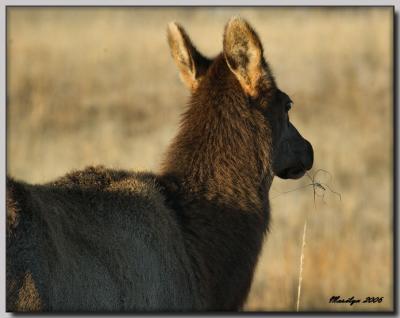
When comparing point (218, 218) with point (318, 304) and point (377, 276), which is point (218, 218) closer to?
point (318, 304)

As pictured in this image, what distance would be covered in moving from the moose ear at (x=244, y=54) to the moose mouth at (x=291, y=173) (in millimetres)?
795

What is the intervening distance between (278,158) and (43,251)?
255 cm

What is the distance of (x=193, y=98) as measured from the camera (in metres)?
6.36

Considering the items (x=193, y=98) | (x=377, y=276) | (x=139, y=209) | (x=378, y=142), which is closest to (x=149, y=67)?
(x=378, y=142)

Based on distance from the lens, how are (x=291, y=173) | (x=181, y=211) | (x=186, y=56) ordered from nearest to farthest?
(x=181, y=211) → (x=186, y=56) → (x=291, y=173)

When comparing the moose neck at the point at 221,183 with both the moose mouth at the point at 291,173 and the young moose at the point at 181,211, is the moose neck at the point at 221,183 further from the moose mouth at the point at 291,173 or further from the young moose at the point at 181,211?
the moose mouth at the point at 291,173

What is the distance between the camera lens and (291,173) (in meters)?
6.67

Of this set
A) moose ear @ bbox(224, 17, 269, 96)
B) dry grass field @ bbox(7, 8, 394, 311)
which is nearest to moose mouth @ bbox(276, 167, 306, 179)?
moose ear @ bbox(224, 17, 269, 96)

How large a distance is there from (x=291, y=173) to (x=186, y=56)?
1.32 meters

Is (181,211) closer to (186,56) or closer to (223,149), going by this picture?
(223,149)

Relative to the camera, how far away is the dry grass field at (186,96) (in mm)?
12367

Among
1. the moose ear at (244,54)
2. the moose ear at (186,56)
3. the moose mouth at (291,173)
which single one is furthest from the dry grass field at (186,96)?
the moose ear at (244,54)

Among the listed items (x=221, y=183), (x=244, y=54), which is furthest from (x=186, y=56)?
(x=221, y=183)

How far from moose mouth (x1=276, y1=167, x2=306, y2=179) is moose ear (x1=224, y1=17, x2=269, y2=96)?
0.80m
